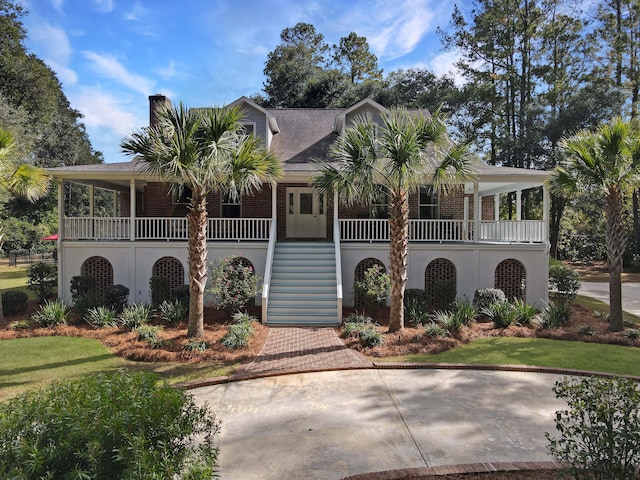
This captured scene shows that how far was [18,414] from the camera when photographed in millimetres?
3152

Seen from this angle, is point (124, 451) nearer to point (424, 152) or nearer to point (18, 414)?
point (18, 414)

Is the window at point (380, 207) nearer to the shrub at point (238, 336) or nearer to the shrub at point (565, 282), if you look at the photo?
the shrub at point (565, 282)

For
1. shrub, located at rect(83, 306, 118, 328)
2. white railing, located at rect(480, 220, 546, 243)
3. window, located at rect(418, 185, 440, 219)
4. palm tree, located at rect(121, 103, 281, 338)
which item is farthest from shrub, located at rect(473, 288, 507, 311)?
shrub, located at rect(83, 306, 118, 328)

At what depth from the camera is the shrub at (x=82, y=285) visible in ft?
45.8

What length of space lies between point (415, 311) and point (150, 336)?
791cm

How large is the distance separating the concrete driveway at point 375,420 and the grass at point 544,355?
742 millimetres

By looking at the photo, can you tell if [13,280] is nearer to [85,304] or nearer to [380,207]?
[85,304]

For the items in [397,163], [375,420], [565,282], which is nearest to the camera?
[375,420]

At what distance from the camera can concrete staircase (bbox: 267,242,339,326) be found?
1257 cm

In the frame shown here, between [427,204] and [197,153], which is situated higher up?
[197,153]

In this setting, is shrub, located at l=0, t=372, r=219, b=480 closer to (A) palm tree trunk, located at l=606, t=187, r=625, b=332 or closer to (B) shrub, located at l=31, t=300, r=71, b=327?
(B) shrub, located at l=31, t=300, r=71, b=327

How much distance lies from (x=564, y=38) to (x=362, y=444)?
1508 inches

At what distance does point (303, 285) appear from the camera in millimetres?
13602

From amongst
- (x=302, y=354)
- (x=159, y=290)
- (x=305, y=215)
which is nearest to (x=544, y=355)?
(x=302, y=354)
